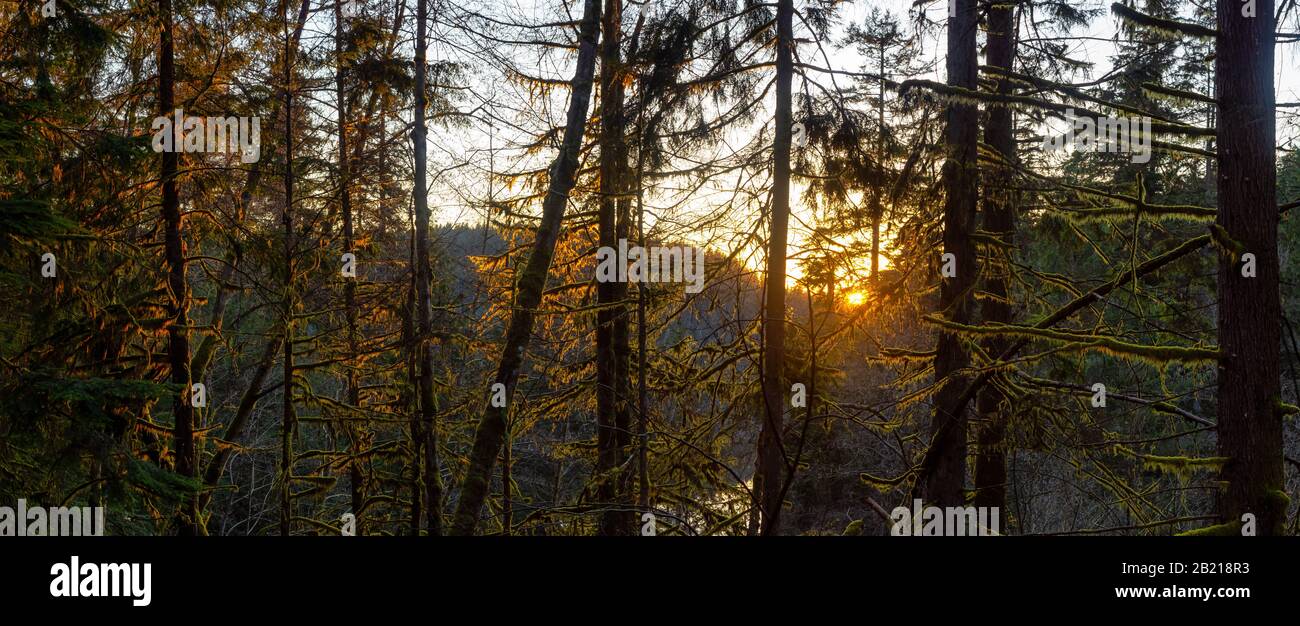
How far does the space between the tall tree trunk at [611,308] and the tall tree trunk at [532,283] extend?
771 millimetres

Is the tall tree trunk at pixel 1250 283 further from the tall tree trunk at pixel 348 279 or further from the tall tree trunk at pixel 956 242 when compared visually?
the tall tree trunk at pixel 348 279

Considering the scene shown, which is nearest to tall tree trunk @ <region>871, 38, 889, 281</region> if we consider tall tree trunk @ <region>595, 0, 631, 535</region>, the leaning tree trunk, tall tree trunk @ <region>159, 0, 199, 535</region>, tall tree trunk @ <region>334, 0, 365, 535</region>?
tall tree trunk @ <region>595, 0, 631, 535</region>

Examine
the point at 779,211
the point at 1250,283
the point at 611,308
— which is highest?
the point at 779,211

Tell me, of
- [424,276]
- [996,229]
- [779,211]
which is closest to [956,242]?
[779,211]

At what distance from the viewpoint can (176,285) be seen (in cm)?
952

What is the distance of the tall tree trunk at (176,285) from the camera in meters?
9.41

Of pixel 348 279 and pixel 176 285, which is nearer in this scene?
pixel 176 285

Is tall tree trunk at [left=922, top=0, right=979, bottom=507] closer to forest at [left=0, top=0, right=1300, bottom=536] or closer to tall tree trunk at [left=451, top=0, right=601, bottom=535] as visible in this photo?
forest at [left=0, top=0, right=1300, bottom=536]

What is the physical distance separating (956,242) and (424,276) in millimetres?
5612

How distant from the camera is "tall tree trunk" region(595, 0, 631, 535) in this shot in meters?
10.4

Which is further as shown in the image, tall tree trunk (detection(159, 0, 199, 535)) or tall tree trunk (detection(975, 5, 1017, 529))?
tall tree trunk (detection(159, 0, 199, 535))

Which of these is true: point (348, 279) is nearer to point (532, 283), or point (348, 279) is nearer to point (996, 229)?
point (532, 283)

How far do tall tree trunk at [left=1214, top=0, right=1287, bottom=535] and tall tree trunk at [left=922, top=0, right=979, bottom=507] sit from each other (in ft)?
7.44

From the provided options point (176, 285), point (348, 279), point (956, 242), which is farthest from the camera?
point (348, 279)
